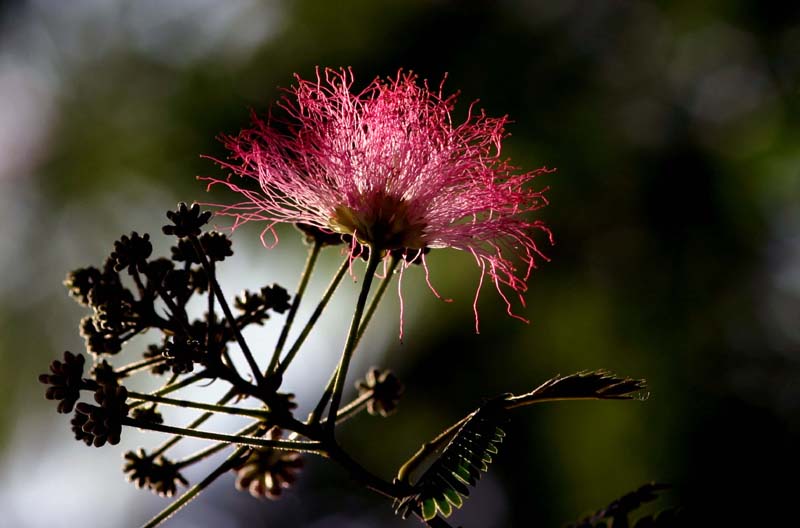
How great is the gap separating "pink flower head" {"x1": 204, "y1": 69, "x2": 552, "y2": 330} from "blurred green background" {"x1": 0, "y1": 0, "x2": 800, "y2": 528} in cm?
342

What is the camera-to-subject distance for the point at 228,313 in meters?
1.70

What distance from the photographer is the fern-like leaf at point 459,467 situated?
1.58 metres

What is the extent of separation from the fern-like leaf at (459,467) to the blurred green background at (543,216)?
3818mm

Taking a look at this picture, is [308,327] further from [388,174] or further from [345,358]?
[388,174]

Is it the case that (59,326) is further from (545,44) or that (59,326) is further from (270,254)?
(545,44)

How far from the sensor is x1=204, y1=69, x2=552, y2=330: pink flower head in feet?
7.16

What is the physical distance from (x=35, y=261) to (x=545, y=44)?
492 cm

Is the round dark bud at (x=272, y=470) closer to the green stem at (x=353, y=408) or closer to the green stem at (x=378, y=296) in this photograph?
the green stem at (x=353, y=408)

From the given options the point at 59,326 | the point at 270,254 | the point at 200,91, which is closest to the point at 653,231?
the point at 270,254

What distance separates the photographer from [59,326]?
7688mm

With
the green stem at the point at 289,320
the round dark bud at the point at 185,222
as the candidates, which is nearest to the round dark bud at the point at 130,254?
the round dark bud at the point at 185,222

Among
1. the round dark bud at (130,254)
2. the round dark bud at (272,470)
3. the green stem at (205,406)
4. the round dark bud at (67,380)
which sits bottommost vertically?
the round dark bud at (272,470)

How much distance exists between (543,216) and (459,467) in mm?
5020

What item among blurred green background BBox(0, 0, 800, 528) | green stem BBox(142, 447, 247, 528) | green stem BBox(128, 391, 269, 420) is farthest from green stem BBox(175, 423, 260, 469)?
blurred green background BBox(0, 0, 800, 528)
